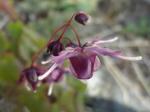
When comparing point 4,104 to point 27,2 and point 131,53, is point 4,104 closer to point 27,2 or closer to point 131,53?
point 131,53

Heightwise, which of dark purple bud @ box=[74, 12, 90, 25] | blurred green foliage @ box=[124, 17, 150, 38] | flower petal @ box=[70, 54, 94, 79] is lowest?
blurred green foliage @ box=[124, 17, 150, 38]

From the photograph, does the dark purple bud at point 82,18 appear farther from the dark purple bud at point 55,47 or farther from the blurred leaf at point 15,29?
the blurred leaf at point 15,29

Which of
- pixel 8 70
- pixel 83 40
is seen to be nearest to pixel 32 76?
pixel 8 70

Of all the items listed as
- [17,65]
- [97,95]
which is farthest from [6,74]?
[97,95]

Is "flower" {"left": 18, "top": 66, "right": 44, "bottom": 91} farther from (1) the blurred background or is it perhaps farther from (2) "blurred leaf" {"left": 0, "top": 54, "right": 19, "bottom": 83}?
(2) "blurred leaf" {"left": 0, "top": 54, "right": 19, "bottom": 83}

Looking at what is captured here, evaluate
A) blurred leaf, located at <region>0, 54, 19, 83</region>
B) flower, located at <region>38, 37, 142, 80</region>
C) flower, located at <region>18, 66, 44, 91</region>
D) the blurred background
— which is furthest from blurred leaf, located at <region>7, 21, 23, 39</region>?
flower, located at <region>38, 37, 142, 80</region>

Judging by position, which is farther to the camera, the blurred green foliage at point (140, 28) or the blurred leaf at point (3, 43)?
the blurred green foliage at point (140, 28)

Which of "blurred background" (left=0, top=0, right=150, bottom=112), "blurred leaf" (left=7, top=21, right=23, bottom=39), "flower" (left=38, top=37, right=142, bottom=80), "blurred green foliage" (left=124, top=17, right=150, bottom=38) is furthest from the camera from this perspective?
"blurred green foliage" (left=124, top=17, right=150, bottom=38)

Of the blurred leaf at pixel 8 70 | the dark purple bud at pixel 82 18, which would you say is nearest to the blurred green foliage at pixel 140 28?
the blurred leaf at pixel 8 70
